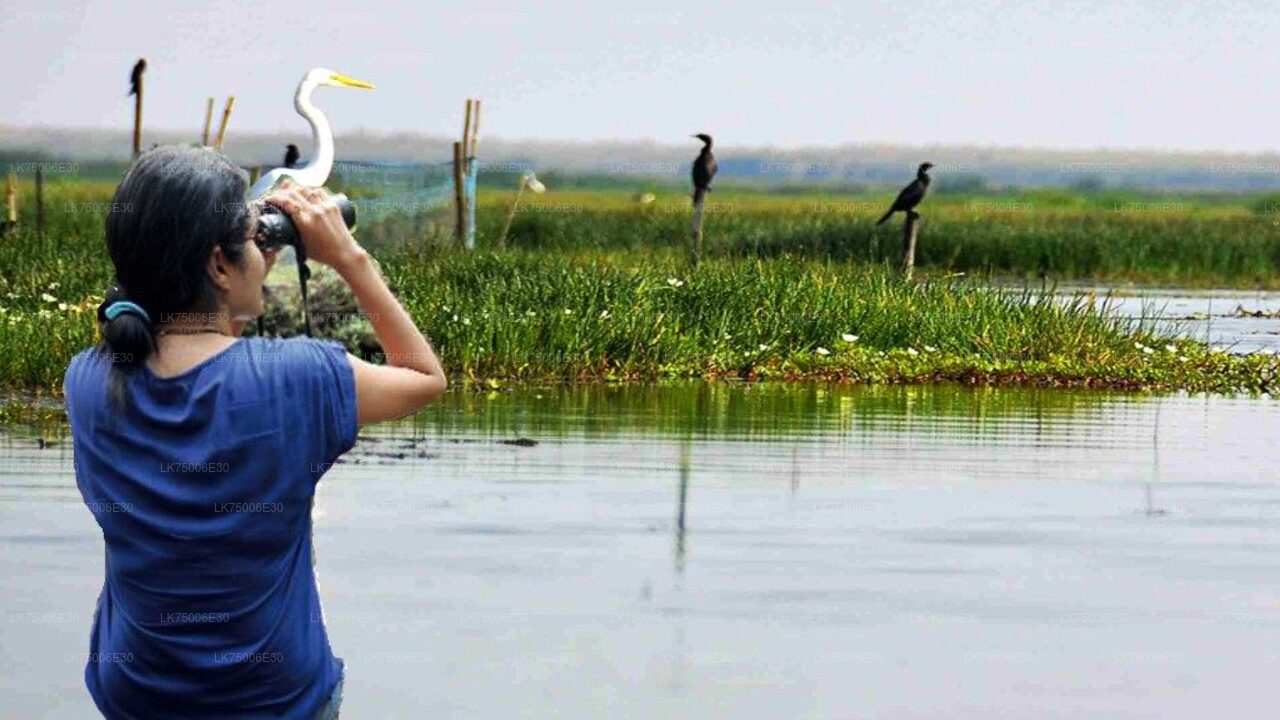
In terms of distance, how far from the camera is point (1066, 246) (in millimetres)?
54469

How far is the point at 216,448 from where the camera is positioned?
13.7 feet

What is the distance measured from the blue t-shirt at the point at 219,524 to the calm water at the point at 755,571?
335 centimetres

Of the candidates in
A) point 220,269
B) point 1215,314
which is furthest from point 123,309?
point 1215,314

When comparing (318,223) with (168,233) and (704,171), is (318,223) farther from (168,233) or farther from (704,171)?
(704,171)

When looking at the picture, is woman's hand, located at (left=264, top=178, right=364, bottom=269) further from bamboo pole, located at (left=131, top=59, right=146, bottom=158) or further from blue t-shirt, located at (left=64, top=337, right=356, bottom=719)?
bamboo pole, located at (left=131, top=59, right=146, bottom=158)

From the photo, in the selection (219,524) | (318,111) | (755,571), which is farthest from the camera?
(318,111)

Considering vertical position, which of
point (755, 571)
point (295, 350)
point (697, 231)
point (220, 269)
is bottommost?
point (755, 571)

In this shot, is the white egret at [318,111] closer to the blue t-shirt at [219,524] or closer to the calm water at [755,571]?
the calm water at [755,571]

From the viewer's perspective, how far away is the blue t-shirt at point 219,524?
4.18 meters

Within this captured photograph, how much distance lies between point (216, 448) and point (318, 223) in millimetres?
384

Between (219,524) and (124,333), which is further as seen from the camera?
(219,524)

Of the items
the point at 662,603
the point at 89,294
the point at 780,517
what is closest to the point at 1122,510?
the point at 780,517

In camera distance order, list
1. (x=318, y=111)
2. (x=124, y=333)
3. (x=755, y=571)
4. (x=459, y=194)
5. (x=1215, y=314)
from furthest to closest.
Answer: (x=1215, y=314), (x=459, y=194), (x=318, y=111), (x=755, y=571), (x=124, y=333)

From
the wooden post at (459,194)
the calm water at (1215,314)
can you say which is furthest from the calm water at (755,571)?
the wooden post at (459,194)
